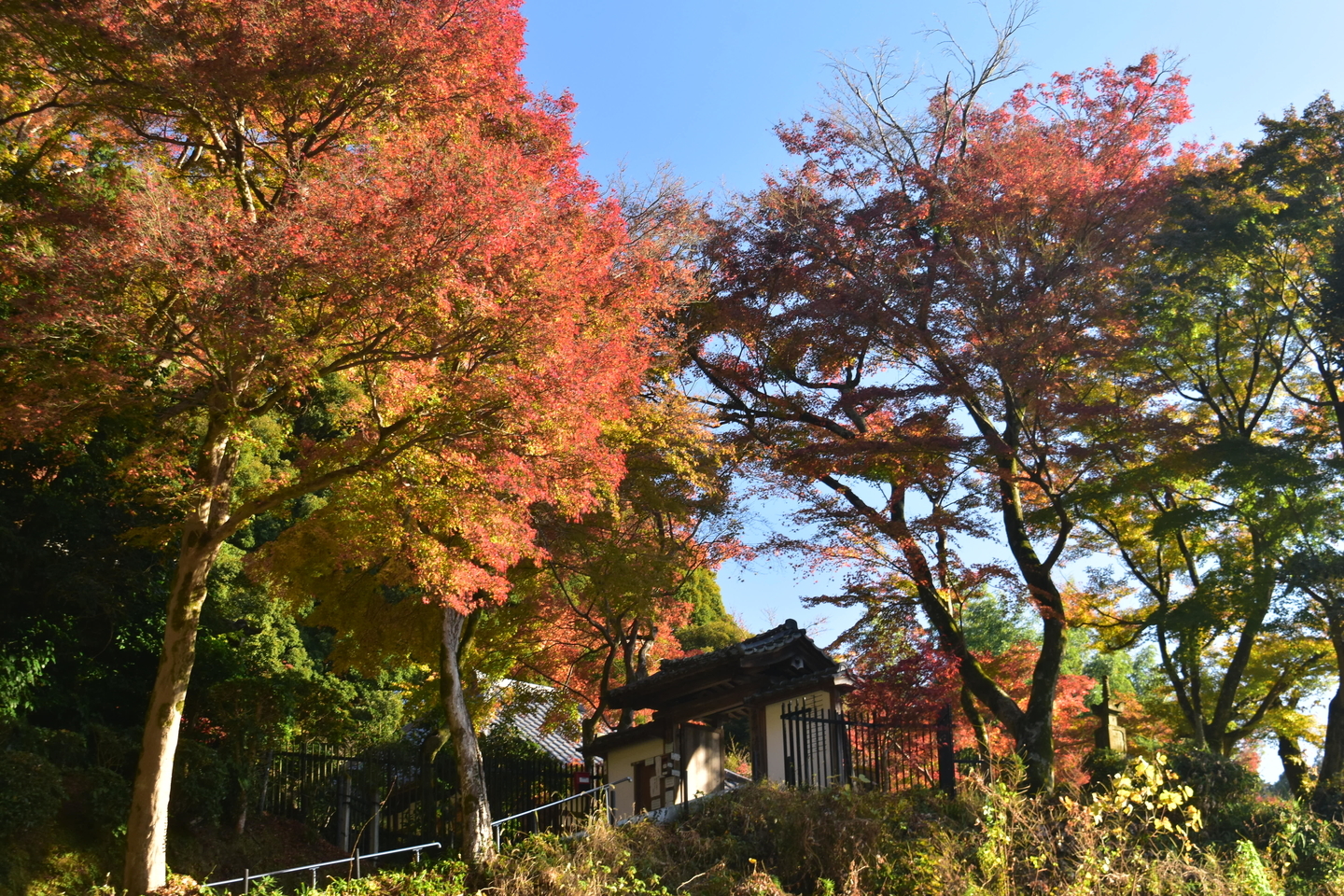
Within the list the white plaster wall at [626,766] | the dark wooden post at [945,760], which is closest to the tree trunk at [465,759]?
the white plaster wall at [626,766]

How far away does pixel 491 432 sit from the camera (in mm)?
9602

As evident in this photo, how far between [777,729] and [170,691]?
861cm

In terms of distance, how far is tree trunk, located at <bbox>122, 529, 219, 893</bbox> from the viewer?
870cm

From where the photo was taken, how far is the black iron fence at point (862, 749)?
41.1 feet

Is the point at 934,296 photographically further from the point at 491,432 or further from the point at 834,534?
the point at 491,432

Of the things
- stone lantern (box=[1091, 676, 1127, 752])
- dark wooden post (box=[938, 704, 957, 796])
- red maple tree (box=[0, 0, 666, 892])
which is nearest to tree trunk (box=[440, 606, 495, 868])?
red maple tree (box=[0, 0, 666, 892])

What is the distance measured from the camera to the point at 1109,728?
14.0 m

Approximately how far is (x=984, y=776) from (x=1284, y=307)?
940 centimetres

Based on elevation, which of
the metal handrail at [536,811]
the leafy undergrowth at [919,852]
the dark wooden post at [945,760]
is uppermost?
the dark wooden post at [945,760]

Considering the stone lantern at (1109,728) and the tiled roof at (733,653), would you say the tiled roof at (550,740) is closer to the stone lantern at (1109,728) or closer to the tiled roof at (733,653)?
the tiled roof at (733,653)

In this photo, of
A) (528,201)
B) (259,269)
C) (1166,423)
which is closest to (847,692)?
(1166,423)

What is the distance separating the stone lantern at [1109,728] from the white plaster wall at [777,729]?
3.85 m

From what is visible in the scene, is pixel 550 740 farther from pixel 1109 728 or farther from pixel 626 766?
pixel 1109 728

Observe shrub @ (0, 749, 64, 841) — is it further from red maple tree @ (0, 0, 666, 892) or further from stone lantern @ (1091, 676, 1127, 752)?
stone lantern @ (1091, 676, 1127, 752)
